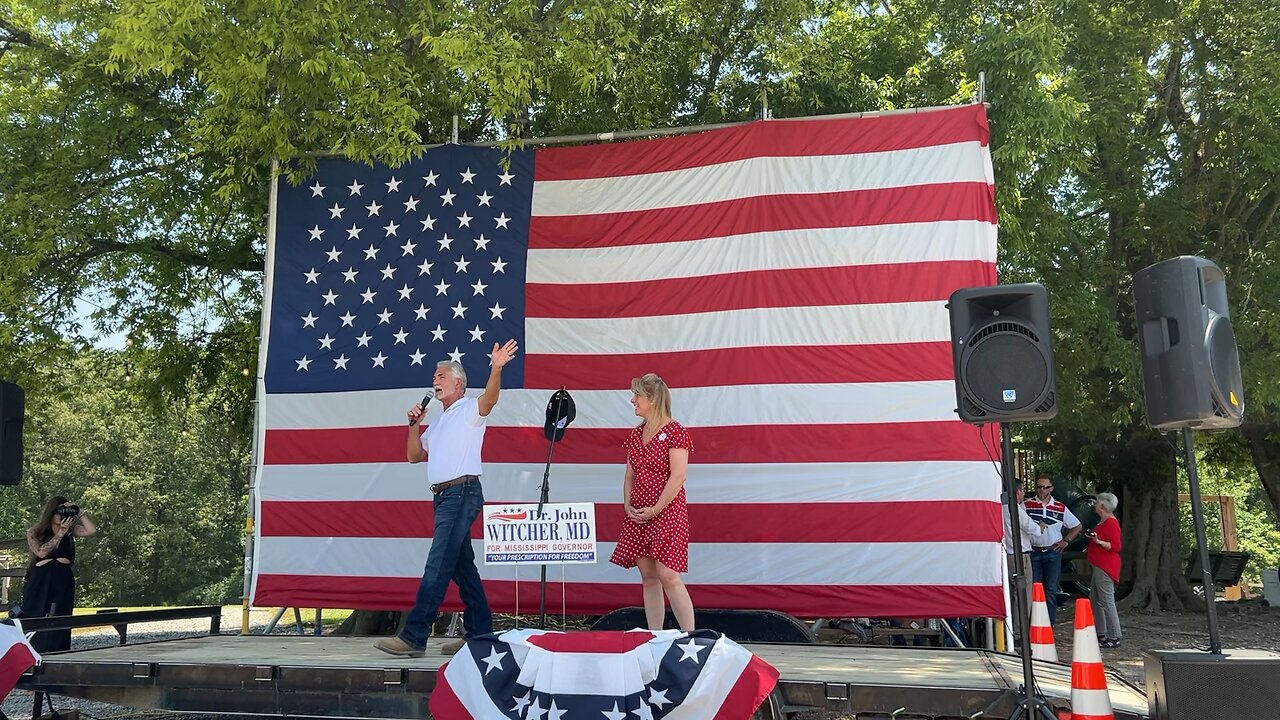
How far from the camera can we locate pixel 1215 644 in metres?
3.90

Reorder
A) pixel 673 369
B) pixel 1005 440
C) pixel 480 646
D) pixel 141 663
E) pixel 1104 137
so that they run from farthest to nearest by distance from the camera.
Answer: pixel 1104 137 < pixel 673 369 < pixel 141 663 < pixel 1005 440 < pixel 480 646

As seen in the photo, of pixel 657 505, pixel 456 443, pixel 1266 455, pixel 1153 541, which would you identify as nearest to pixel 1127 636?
pixel 1153 541

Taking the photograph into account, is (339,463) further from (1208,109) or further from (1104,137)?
(1208,109)

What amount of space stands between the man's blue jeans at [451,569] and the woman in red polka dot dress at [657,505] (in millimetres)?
839

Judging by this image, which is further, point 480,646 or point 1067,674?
point 1067,674

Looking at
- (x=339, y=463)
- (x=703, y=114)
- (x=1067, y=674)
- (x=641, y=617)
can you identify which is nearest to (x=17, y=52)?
(x=339, y=463)

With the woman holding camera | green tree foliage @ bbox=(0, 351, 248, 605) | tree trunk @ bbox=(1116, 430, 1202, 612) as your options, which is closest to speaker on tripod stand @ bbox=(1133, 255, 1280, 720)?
the woman holding camera

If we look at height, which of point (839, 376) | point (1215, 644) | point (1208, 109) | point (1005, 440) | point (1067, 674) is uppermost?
point (1208, 109)

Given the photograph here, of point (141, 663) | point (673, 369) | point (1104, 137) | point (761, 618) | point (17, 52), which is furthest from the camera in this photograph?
point (1104, 137)

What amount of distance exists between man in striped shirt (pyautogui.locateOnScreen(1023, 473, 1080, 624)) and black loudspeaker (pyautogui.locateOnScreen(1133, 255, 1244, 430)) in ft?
19.6

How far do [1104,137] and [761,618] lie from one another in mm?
8092

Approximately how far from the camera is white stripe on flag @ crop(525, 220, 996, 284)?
7.05m

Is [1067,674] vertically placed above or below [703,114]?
below

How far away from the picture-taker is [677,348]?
7395 millimetres
